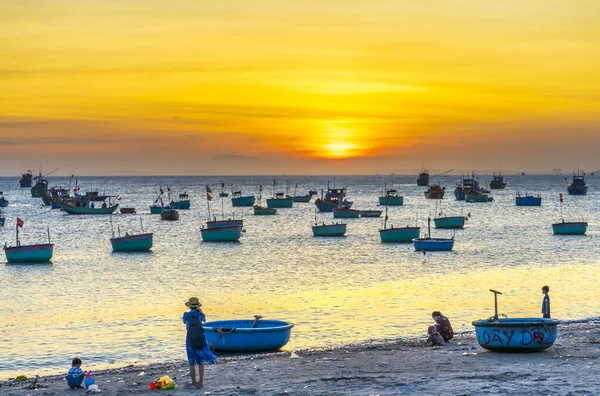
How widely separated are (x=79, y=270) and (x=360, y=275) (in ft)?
71.4

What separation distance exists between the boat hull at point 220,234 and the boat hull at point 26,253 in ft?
72.9

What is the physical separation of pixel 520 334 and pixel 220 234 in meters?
62.2

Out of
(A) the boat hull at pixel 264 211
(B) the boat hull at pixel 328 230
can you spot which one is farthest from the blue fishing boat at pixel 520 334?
(A) the boat hull at pixel 264 211

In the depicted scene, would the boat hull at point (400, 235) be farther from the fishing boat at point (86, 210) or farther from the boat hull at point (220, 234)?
the fishing boat at point (86, 210)

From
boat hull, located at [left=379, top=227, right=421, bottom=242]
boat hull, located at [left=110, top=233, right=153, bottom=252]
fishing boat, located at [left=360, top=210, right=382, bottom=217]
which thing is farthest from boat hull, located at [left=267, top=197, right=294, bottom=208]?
boat hull, located at [left=110, top=233, right=153, bottom=252]

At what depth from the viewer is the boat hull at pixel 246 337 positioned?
26.7 meters

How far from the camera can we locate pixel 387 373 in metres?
21.3

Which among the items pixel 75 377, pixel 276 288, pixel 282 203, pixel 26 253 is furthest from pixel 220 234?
pixel 282 203

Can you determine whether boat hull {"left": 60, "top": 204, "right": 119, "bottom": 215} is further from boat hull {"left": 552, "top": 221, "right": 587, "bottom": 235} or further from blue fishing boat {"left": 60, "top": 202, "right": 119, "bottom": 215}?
boat hull {"left": 552, "top": 221, "right": 587, "bottom": 235}

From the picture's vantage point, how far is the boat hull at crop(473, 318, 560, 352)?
2198 centimetres

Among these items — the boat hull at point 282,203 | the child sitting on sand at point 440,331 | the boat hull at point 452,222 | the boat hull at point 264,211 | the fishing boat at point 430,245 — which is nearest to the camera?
the child sitting on sand at point 440,331

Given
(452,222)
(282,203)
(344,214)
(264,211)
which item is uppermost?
(282,203)

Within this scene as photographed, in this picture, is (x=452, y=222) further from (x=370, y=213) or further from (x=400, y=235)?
(x=370, y=213)

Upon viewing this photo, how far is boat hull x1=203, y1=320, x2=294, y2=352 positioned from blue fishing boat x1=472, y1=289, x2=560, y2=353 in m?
7.38
